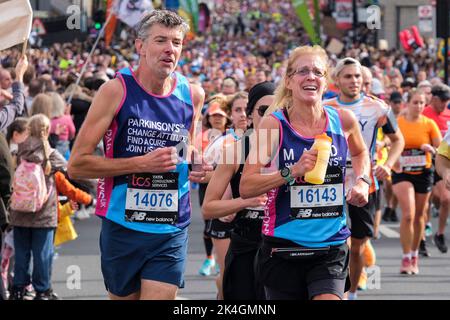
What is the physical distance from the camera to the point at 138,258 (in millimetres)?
6789

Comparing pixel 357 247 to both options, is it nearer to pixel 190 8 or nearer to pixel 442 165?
pixel 442 165

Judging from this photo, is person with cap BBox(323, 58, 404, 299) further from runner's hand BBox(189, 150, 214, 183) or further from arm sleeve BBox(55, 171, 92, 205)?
runner's hand BBox(189, 150, 214, 183)

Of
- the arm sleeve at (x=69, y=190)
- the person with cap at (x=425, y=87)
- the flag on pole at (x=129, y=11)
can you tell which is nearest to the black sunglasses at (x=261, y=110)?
the arm sleeve at (x=69, y=190)

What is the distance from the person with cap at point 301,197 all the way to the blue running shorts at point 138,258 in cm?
45

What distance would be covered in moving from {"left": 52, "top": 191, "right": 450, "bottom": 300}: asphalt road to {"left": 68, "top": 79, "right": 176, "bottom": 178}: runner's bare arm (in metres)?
4.46

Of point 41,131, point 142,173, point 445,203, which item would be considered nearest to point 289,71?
point 142,173

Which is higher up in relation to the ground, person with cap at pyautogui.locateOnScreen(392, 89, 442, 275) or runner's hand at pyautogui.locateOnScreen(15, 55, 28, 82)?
runner's hand at pyautogui.locateOnScreen(15, 55, 28, 82)

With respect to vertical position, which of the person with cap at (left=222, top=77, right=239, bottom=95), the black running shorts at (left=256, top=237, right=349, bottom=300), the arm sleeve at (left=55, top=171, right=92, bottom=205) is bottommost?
the arm sleeve at (left=55, top=171, right=92, bottom=205)

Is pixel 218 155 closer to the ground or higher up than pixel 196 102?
closer to the ground

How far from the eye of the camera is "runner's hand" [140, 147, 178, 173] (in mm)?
6594

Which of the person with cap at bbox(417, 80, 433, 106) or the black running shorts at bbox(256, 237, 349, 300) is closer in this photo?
the black running shorts at bbox(256, 237, 349, 300)

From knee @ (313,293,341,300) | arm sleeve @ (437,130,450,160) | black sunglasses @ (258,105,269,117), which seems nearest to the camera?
knee @ (313,293,341,300)

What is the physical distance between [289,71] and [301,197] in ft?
2.33

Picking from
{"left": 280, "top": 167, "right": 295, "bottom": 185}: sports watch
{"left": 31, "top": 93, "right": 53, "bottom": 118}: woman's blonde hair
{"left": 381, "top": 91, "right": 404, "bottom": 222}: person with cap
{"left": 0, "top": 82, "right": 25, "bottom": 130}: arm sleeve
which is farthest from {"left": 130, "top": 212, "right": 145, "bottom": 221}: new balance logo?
{"left": 381, "top": 91, "right": 404, "bottom": 222}: person with cap
